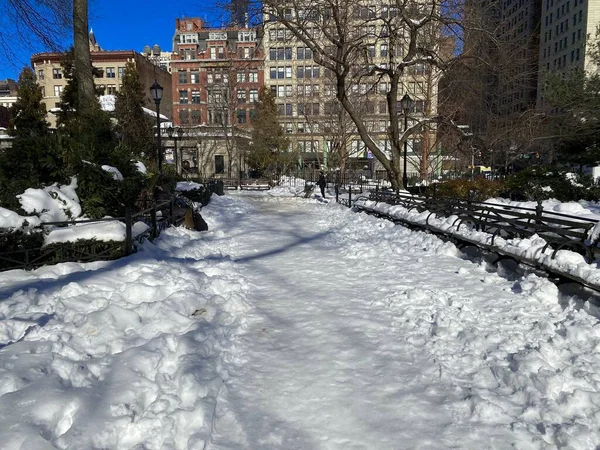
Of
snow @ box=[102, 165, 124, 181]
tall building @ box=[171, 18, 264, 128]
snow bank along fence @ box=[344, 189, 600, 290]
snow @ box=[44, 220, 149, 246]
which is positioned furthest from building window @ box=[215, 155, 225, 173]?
snow @ box=[44, 220, 149, 246]

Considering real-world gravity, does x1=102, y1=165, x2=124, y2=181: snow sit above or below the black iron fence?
above

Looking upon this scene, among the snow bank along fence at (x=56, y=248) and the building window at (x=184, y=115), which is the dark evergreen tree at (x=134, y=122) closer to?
the snow bank along fence at (x=56, y=248)

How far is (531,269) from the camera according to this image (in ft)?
21.8

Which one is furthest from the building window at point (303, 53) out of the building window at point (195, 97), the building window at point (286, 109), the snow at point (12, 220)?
the snow at point (12, 220)

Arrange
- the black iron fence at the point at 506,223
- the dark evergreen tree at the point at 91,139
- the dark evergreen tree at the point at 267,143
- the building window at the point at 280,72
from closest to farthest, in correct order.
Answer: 1. the black iron fence at the point at 506,223
2. the dark evergreen tree at the point at 91,139
3. the dark evergreen tree at the point at 267,143
4. the building window at the point at 280,72

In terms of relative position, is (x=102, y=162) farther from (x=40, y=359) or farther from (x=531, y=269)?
(x=531, y=269)

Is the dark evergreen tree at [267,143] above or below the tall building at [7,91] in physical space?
below

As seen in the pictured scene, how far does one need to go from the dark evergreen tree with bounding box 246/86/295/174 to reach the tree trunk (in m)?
38.7

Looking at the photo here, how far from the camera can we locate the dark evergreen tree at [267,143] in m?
52.0

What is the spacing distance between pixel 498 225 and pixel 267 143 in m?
46.0

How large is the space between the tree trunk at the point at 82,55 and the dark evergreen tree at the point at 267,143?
Answer: 38654mm

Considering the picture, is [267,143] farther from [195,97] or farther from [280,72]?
[195,97]

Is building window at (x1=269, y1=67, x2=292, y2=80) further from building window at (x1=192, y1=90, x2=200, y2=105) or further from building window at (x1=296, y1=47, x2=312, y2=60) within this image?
building window at (x1=192, y1=90, x2=200, y2=105)

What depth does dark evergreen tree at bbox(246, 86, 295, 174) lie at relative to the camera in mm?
51969
